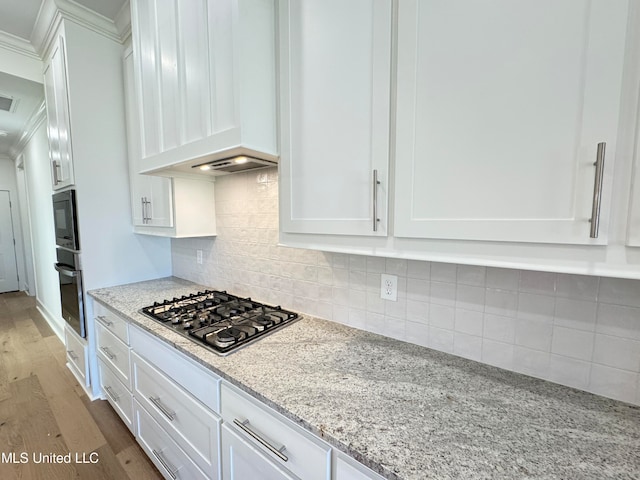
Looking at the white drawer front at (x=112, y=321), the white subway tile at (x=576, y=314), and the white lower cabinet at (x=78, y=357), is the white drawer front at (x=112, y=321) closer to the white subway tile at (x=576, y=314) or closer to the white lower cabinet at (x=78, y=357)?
the white lower cabinet at (x=78, y=357)

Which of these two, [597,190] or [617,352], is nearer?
[597,190]

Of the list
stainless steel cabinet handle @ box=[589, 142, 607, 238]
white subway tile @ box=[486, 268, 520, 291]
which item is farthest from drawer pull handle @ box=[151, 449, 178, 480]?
stainless steel cabinet handle @ box=[589, 142, 607, 238]

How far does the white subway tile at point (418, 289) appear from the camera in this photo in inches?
46.1

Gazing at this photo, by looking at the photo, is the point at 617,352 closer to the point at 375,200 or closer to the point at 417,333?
the point at 417,333

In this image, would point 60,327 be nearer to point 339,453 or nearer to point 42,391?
point 42,391

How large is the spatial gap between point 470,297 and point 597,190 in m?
0.57

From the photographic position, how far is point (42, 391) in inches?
93.5

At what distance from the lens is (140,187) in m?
2.17

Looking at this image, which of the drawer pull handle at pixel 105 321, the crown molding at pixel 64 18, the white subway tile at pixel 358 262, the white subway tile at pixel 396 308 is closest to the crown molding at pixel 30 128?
the crown molding at pixel 64 18

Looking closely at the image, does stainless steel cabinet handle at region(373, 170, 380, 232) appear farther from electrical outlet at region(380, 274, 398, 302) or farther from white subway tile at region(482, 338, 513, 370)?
white subway tile at region(482, 338, 513, 370)

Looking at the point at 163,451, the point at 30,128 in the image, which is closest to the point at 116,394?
the point at 163,451

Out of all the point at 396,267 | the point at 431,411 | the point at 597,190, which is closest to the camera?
the point at 597,190

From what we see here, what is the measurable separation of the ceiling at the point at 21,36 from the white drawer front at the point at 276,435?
2.52 m

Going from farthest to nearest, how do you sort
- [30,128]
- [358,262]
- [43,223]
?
[43,223] → [30,128] → [358,262]
